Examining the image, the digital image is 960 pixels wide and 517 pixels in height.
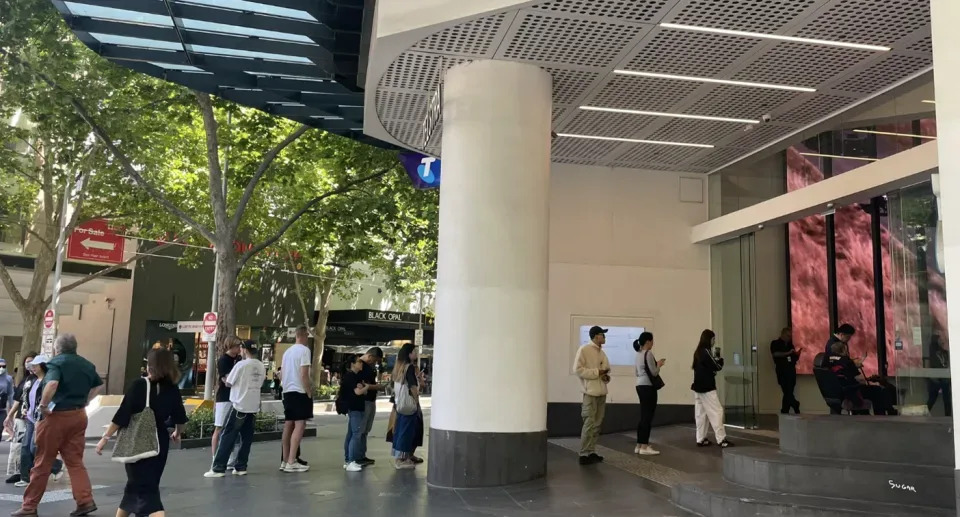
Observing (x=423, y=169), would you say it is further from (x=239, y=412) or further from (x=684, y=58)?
(x=684, y=58)

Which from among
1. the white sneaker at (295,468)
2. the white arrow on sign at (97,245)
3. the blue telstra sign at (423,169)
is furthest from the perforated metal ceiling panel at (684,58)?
the white arrow on sign at (97,245)

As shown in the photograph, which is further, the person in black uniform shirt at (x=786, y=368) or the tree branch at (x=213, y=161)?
the tree branch at (x=213, y=161)

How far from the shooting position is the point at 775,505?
582cm

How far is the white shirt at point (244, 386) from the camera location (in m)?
→ 8.98

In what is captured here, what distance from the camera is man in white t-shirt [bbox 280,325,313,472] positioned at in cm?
927

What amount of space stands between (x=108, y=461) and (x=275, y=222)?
11.2 metres

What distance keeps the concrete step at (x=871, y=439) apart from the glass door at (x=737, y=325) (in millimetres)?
5364

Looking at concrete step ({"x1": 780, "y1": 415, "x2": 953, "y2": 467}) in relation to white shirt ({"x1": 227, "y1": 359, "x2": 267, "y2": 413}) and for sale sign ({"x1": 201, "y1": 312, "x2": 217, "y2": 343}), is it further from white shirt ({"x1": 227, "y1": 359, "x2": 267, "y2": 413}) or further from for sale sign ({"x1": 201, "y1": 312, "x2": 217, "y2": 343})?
for sale sign ({"x1": 201, "y1": 312, "x2": 217, "y2": 343})

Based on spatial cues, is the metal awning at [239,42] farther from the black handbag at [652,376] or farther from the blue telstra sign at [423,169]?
the black handbag at [652,376]

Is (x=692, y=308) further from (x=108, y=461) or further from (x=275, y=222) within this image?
(x=275, y=222)

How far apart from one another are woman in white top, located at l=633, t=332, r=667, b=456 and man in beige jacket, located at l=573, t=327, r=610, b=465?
79 centimetres

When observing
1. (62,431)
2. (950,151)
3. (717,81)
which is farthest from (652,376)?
(62,431)

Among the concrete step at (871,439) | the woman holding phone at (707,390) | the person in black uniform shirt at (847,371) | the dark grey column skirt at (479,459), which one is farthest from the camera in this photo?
the woman holding phone at (707,390)

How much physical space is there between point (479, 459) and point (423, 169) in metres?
6.14
